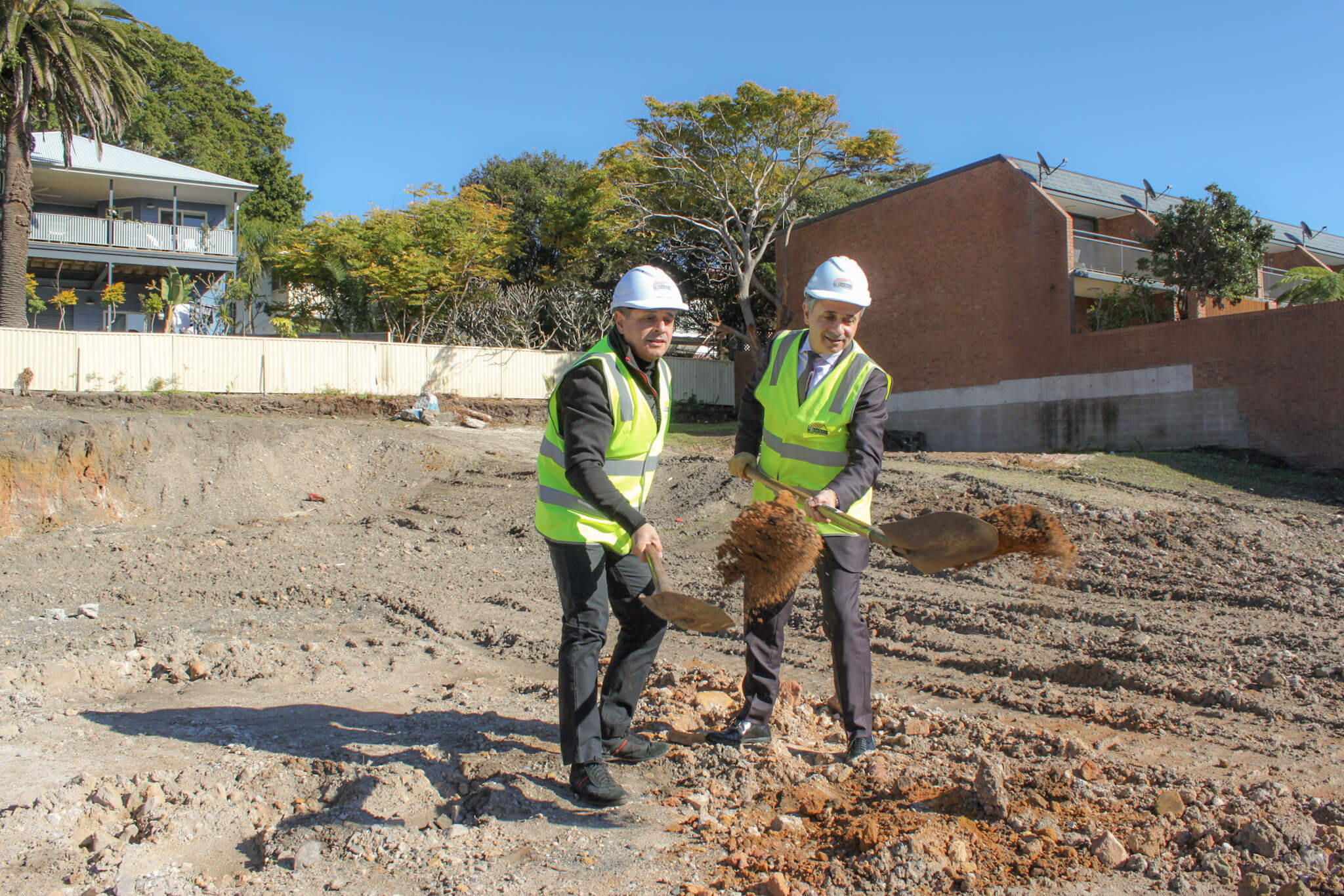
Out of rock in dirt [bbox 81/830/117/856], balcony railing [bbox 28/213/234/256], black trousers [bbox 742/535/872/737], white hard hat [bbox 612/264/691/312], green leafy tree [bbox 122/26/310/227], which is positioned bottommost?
rock in dirt [bbox 81/830/117/856]

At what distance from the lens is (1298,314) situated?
16766 millimetres

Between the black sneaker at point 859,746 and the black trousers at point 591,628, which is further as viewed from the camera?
the black sneaker at point 859,746

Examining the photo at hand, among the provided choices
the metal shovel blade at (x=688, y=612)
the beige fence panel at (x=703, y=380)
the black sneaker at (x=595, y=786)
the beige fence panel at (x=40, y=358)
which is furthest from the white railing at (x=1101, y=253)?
the beige fence panel at (x=40, y=358)

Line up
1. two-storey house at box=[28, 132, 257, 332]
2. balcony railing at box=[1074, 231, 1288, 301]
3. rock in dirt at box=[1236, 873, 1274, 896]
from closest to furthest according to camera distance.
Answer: rock in dirt at box=[1236, 873, 1274, 896] < balcony railing at box=[1074, 231, 1288, 301] < two-storey house at box=[28, 132, 257, 332]

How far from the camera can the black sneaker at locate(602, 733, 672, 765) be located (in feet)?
12.8

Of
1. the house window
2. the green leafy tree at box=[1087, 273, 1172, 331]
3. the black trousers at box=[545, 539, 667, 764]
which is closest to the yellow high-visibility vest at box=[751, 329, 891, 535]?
the black trousers at box=[545, 539, 667, 764]

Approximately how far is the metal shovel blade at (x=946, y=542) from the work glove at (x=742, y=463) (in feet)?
2.20

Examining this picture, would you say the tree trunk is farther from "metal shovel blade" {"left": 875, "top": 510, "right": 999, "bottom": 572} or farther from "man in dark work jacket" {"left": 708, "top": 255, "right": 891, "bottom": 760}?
"metal shovel blade" {"left": 875, "top": 510, "right": 999, "bottom": 572}

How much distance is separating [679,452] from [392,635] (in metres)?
12.2

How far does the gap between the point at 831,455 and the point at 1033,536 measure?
90 cm

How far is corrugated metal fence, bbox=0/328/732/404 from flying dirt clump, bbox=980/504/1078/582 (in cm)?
2029

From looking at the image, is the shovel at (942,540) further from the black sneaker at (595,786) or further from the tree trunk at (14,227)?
the tree trunk at (14,227)

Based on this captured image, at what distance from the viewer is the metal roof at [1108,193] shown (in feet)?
86.6

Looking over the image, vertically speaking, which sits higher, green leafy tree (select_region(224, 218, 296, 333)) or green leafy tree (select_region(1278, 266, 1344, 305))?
green leafy tree (select_region(224, 218, 296, 333))
